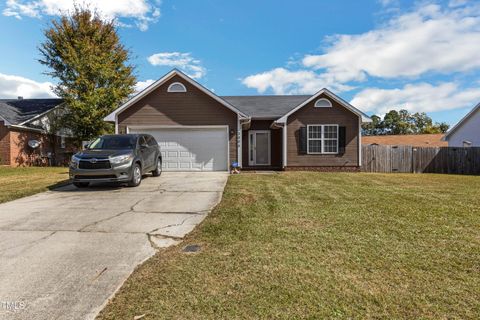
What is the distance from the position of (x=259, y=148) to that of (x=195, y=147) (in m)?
4.70

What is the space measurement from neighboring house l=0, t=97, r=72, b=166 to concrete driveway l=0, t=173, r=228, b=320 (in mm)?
13661

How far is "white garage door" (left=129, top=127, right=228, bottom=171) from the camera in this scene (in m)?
14.8

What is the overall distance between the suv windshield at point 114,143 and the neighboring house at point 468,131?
862 inches

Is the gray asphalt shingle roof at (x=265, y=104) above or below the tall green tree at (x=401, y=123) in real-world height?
below

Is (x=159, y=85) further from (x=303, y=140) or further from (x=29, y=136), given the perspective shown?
(x=29, y=136)

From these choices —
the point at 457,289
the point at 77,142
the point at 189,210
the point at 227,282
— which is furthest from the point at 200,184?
the point at 77,142

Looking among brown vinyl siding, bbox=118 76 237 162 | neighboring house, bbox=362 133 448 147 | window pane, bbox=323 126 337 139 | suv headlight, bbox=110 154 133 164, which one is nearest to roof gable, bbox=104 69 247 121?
brown vinyl siding, bbox=118 76 237 162

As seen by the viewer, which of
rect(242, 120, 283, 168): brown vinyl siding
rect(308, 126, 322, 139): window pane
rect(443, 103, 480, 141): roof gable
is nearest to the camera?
rect(308, 126, 322, 139): window pane

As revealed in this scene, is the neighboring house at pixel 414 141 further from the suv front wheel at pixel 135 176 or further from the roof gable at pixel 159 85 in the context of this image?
the suv front wheel at pixel 135 176

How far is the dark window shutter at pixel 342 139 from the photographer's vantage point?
52.2 ft

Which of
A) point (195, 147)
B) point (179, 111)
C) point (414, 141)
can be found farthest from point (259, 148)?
point (414, 141)

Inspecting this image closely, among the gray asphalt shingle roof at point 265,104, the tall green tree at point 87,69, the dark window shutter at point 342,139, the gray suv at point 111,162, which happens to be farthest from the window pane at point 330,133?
the tall green tree at point 87,69

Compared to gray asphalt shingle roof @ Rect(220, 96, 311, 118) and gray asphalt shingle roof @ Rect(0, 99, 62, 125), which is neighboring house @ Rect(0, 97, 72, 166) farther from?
gray asphalt shingle roof @ Rect(220, 96, 311, 118)

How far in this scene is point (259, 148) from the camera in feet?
59.7
